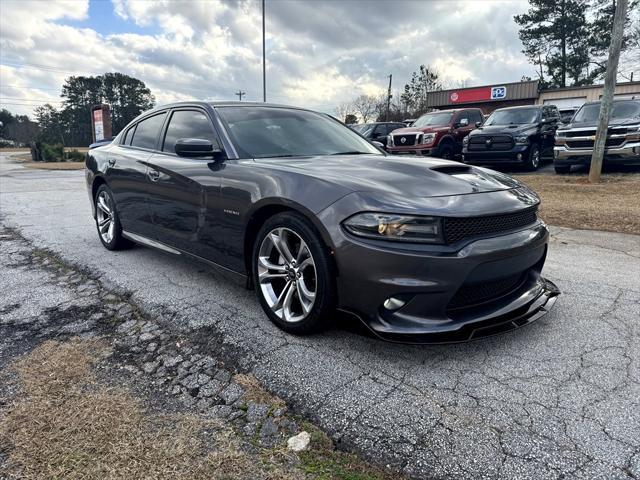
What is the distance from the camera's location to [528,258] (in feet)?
8.88

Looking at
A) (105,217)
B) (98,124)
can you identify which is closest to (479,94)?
(98,124)

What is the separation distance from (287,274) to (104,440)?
1.34 m

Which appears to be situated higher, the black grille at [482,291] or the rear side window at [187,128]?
the rear side window at [187,128]

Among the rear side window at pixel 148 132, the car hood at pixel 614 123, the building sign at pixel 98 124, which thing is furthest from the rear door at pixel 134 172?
the building sign at pixel 98 124

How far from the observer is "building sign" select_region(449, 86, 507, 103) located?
114ft

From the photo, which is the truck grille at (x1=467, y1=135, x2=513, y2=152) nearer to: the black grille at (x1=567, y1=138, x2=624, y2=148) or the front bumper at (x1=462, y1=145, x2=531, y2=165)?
the front bumper at (x1=462, y1=145, x2=531, y2=165)

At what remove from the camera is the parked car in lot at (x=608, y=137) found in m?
10.6

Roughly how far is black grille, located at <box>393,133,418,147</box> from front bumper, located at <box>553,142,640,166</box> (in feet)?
13.3

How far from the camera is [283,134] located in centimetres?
369

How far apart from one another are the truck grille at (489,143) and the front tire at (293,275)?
432 inches

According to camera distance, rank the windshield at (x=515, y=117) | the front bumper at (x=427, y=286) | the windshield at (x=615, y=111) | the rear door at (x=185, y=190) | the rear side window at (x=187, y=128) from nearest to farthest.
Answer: the front bumper at (x=427, y=286)
the rear door at (x=185, y=190)
the rear side window at (x=187, y=128)
the windshield at (x=615, y=111)
the windshield at (x=515, y=117)

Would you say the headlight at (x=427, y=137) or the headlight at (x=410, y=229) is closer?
the headlight at (x=410, y=229)

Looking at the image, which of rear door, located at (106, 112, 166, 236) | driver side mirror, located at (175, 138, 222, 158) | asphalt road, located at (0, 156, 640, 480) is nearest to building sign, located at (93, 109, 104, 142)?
rear door, located at (106, 112, 166, 236)

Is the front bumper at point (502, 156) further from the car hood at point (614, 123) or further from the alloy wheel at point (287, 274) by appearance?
the alloy wheel at point (287, 274)
